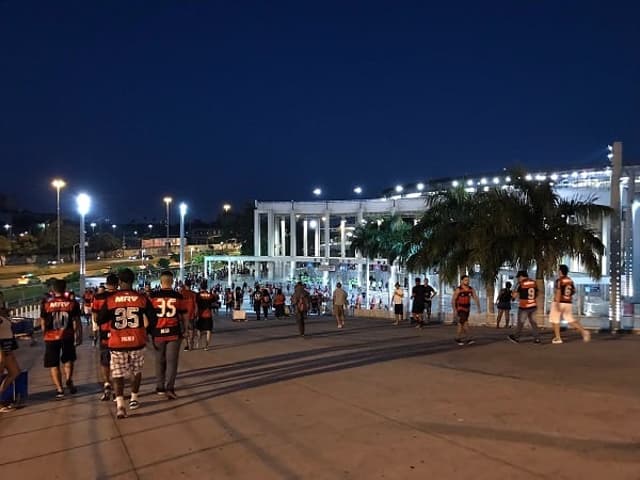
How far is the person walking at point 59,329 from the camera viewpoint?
823cm

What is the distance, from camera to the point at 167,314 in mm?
7602

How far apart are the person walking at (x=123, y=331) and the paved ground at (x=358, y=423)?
49 centimetres

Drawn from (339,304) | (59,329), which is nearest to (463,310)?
(339,304)

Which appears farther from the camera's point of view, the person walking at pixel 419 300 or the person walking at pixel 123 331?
the person walking at pixel 419 300

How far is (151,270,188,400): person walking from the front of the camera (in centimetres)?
760

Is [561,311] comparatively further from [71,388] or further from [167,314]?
[71,388]

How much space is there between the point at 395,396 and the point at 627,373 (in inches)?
143

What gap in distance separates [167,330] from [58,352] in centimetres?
186

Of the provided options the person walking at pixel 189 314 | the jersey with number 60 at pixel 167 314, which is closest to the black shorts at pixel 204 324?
the person walking at pixel 189 314

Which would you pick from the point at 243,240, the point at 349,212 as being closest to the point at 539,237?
the point at 349,212

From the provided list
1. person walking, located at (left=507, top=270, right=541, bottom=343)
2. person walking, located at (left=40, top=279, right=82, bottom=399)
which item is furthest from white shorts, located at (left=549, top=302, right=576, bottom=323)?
person walking, located at (left=40, top=279, right=82, bottom=399)

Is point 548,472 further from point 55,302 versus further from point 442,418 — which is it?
point 55,302

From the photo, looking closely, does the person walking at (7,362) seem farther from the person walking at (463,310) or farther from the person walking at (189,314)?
the person walking at (463,310)

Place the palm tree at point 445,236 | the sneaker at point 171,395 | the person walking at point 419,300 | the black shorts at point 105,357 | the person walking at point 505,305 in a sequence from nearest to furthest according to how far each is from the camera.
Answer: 1. the sneaker at point 171,395
2. the black shorts at point 105,357
3. the person walking at point 505,305
4. the person walking at point 419,300
5. the palm tree at point 445,236
